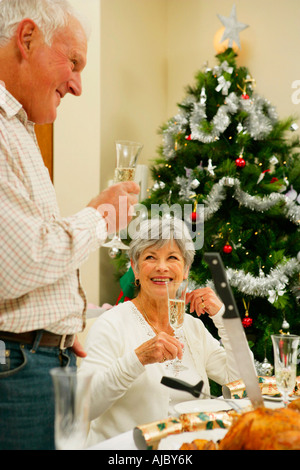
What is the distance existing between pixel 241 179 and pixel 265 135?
346mm

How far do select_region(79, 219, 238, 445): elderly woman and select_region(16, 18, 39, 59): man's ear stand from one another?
860 mm

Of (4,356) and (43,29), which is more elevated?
(43,29)

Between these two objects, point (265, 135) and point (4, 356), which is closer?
point (4, 356)

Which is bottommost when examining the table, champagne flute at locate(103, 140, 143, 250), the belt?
the table

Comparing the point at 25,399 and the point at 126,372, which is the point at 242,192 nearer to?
the point at 126,372

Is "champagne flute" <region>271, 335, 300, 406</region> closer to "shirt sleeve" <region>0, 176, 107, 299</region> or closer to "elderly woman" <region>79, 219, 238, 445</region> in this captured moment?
"elderly woman" <region>79, 219, 238, 445</region>

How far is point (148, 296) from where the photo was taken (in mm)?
2002

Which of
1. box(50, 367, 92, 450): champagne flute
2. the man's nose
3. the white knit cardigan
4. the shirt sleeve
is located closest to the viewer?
box(50, 367, 92, 450): champagne flute

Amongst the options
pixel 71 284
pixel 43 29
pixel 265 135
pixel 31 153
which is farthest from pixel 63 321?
pixel 265 135

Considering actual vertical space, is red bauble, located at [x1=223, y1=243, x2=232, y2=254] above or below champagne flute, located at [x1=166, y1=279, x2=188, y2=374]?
below

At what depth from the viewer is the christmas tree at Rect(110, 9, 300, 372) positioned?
9.57 ft

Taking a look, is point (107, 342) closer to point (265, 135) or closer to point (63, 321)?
→ point (63, 321)

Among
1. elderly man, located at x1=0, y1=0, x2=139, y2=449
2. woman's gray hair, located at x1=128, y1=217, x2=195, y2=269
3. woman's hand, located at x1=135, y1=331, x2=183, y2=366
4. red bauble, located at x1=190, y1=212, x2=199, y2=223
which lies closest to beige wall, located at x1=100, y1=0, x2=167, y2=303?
red bauble, located at x1=190, y1=212, x2=199, y2=223
